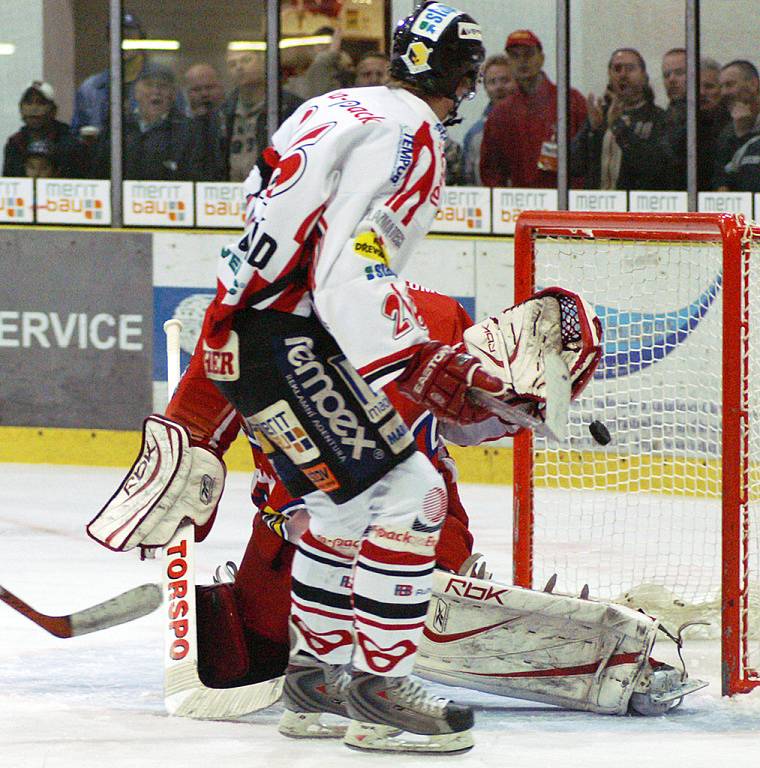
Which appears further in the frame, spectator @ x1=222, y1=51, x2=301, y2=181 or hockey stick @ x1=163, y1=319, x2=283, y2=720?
spectator @ x1=222, y1=51, x2=301, y2=181

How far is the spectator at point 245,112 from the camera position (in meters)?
7.23

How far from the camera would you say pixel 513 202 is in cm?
695

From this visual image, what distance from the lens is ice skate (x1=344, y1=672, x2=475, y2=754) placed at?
9.39ft

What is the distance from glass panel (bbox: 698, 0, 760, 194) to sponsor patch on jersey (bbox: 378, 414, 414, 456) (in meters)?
4.18

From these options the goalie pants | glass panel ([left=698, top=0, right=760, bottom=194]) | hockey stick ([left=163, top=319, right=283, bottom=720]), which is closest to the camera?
→ the goalie pants

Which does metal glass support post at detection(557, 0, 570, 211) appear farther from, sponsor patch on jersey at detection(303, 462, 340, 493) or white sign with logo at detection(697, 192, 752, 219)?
sponsor patch on jersey at detection(303, 462, 340, 493)

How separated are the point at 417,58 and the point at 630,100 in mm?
4087

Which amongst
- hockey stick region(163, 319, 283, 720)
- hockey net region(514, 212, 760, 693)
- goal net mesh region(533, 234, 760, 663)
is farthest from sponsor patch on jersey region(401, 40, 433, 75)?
goal net mesh region(533, 234, 760, 663)

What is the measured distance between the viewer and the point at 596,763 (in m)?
2.86

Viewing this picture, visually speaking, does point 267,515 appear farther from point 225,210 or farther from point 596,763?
point 225,210

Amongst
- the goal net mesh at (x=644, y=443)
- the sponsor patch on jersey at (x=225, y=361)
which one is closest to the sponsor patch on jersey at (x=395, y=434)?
the sponsor patch on jersey at (x=225, y=361)

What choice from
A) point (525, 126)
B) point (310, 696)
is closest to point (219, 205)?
point (525, 126)

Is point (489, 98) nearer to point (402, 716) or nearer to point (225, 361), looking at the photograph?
point (225, 361)

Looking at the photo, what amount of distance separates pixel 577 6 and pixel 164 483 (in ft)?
13.7
